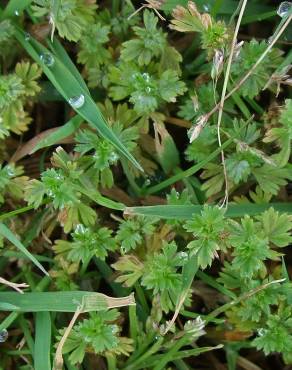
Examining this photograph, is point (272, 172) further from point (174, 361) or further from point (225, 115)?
point (174, 361)

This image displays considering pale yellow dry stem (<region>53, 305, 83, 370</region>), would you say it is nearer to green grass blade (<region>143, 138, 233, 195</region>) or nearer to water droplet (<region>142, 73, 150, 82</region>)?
green grass blade (<region>143, 138, 233, 195</region>)

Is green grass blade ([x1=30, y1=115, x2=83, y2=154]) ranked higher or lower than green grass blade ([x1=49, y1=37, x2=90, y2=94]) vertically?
lower

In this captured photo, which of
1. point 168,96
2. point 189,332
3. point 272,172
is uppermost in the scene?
point 168,96

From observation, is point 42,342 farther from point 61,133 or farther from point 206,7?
point 206,7

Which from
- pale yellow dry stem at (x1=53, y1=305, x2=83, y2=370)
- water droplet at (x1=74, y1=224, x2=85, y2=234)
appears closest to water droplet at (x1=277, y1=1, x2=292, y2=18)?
water droplet at (x1=74, y1=224, x2=85, y2=234)

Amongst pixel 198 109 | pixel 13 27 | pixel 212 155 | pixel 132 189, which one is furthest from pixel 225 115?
pixel 13 27
